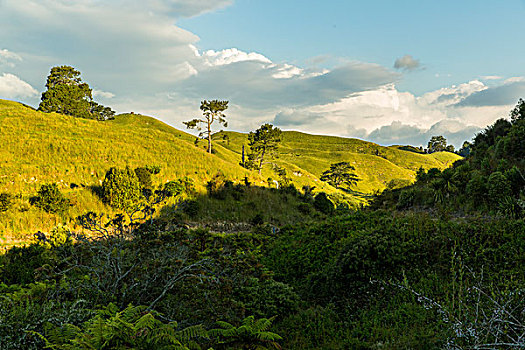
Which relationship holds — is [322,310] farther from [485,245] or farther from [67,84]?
[67,84]

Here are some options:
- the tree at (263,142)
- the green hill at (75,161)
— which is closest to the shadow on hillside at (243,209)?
the green hill at (75,161)

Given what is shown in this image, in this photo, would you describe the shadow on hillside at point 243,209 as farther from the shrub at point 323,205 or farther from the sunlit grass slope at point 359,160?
the sunlit grass slope at point 359,160

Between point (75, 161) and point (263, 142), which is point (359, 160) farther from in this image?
point (75, 161)

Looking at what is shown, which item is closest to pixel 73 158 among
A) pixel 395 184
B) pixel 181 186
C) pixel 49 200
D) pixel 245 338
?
pixel 49 200

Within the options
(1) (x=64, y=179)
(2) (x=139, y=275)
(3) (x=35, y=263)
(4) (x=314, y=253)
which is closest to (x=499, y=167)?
(4) (x=314, y=253)

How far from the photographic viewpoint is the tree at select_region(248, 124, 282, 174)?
41.4 metres

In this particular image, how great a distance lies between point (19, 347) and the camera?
3553 mm

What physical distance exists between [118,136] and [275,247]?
2145 cm

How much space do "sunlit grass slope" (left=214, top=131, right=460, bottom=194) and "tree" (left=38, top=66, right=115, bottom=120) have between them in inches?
1009

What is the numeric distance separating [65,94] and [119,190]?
40.3m

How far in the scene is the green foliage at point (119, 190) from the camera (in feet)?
54.0

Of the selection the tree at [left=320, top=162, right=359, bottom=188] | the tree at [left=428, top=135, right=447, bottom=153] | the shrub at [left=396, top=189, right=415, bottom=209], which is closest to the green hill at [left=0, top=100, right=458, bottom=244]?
the shrub at [left=396, top=189, right=415, bottom=209]

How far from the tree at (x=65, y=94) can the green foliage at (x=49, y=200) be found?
126ft

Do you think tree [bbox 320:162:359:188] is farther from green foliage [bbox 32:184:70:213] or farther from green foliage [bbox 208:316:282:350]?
green foliage [bbox 208:316:282:350]
